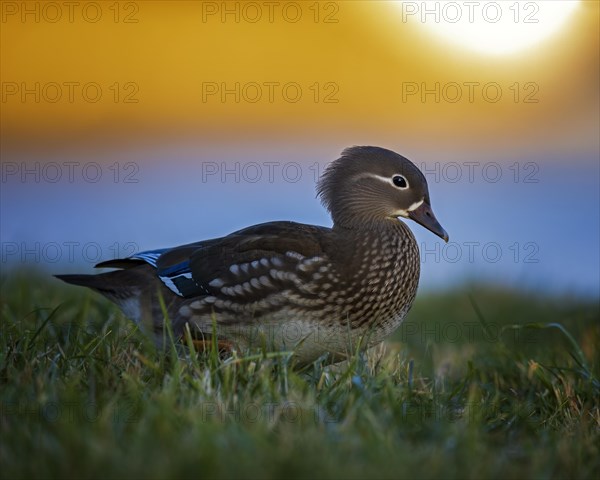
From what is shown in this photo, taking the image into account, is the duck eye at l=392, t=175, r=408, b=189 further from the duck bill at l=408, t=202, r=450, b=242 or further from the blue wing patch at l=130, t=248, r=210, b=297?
the blue wing patch at l=130, t=248, r=210, b=297

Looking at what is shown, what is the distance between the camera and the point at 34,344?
14.1ft

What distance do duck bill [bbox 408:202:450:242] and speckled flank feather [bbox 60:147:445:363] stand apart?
42mm

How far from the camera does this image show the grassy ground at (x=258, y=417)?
2.82 metres

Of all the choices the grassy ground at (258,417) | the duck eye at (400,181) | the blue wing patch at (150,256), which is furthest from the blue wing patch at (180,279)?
the duck eye at (400,181)

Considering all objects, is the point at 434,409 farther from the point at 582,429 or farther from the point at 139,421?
the point at 139,421

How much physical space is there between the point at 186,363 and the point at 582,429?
1.79 m

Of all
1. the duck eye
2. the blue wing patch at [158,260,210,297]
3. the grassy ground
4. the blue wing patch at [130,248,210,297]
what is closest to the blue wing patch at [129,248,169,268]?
the blue wing patch at [130,248,210,297]

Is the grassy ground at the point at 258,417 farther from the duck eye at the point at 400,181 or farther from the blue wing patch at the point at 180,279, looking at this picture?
the duck eye at the point at 400,181

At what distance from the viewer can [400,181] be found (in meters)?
5.28

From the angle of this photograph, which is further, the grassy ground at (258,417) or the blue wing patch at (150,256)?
the blue wing patch at (150,256)

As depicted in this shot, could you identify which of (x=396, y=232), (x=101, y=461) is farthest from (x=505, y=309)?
(x=101, y=461)

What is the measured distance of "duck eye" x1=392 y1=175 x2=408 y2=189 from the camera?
528cm

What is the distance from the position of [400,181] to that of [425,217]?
0.26 meters

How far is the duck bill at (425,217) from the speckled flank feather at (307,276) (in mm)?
42
